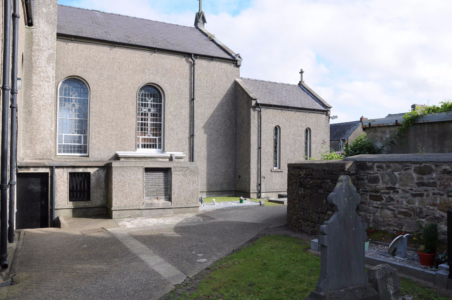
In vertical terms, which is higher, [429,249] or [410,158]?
[410,158]

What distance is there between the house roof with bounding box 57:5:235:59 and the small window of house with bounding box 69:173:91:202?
7934 mm

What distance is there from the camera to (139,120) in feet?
64.7

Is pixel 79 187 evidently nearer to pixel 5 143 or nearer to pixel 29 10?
pixel 29 10

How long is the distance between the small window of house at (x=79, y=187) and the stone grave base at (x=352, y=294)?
41.3ft

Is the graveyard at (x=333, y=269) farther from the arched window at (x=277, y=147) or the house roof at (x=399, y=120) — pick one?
the arched window at (x=277, y=147)

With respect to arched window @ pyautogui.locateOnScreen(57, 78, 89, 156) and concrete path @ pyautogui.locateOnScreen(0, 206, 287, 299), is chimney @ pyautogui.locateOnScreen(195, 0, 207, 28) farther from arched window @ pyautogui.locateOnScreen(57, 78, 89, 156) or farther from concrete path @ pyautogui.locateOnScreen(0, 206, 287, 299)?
concrete path @ pyautogui.locateOnScreen(0, 206, 287, 299)

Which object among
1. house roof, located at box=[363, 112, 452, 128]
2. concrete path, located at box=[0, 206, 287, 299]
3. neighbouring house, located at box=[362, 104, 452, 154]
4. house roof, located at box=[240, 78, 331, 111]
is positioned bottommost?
concrete path, located at box=[0, 206, 287, 299]

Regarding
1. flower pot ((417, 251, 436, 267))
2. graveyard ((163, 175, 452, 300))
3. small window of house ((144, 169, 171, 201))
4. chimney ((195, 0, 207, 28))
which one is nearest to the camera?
graveyard ((163, 175, 452, 300))

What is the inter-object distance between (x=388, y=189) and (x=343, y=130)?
3639 cm

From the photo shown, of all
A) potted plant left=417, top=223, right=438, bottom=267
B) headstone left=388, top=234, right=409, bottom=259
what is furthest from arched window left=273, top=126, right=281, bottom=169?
potted plant left=417, top=223, right=438, bottom=267

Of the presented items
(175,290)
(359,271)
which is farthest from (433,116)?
(175,290)

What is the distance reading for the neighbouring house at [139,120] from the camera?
570 inches

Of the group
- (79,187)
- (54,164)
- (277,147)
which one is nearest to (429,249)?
(79,187)

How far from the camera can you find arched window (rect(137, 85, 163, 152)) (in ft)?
64.8
